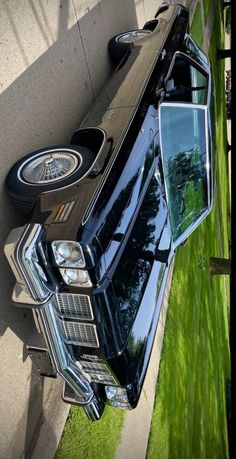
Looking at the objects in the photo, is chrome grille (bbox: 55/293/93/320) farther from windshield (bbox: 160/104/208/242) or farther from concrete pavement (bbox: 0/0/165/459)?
windshield (bbox: 160/104/208/242)

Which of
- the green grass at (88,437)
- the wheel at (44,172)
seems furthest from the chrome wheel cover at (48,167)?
the green grass at (88,437)

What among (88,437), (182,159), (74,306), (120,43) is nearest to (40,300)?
(74,306)

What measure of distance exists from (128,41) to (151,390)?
178 inches

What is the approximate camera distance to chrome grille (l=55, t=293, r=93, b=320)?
9.41 ft

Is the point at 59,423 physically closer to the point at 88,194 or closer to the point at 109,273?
the point at 109,273

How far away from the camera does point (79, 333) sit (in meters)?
3.03

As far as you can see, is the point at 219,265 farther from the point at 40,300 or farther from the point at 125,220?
the point at 40,300

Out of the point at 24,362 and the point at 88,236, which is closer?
the point at 88,236

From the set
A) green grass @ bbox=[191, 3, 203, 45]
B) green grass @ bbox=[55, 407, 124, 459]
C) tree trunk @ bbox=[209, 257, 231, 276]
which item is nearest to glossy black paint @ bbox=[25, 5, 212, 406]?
green grass @ bbox=[55, 407, 124, 459]

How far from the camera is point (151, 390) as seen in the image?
5727 mm

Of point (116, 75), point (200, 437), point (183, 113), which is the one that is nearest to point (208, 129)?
point (183, 113)

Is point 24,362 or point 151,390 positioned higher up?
point 24,362

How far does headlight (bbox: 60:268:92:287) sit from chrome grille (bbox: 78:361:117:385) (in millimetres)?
675

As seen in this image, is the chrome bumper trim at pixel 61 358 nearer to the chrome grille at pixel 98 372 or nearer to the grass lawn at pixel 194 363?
the chrome grille at pixel 98 372
